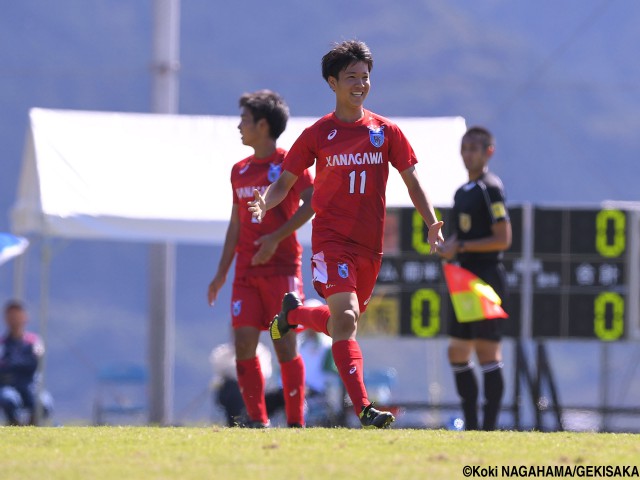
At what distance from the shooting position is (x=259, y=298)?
24.7 feet

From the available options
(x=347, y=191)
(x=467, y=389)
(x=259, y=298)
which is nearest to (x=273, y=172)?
(x=259, y=298)

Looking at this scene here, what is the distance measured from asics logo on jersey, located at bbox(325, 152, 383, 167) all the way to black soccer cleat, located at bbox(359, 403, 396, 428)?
117 cm

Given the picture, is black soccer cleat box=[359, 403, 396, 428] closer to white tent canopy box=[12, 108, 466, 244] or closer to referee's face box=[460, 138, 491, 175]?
referee's face box=[460, 138, 491, 175]

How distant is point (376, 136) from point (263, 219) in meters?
1.34

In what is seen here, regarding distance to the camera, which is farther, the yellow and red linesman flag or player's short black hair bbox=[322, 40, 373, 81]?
the yellow and red linesman flag

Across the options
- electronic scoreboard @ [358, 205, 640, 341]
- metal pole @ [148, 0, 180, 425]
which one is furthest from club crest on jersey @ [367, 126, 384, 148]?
metal pole @ [148, 0, 180, 425]

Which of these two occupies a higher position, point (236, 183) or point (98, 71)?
point (98, 71)

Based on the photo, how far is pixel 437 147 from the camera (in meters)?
12.2

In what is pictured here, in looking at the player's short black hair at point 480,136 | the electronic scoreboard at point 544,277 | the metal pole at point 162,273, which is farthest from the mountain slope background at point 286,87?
the player's short black hair at point 480,136

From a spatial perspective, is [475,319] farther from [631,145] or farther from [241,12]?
[241,12]

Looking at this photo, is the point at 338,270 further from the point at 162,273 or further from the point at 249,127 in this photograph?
the point at 162,273

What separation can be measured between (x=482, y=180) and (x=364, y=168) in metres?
2.51

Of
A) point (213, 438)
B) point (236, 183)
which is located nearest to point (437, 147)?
point (236, 183)

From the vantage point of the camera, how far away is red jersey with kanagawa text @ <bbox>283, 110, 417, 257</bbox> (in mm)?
6266
